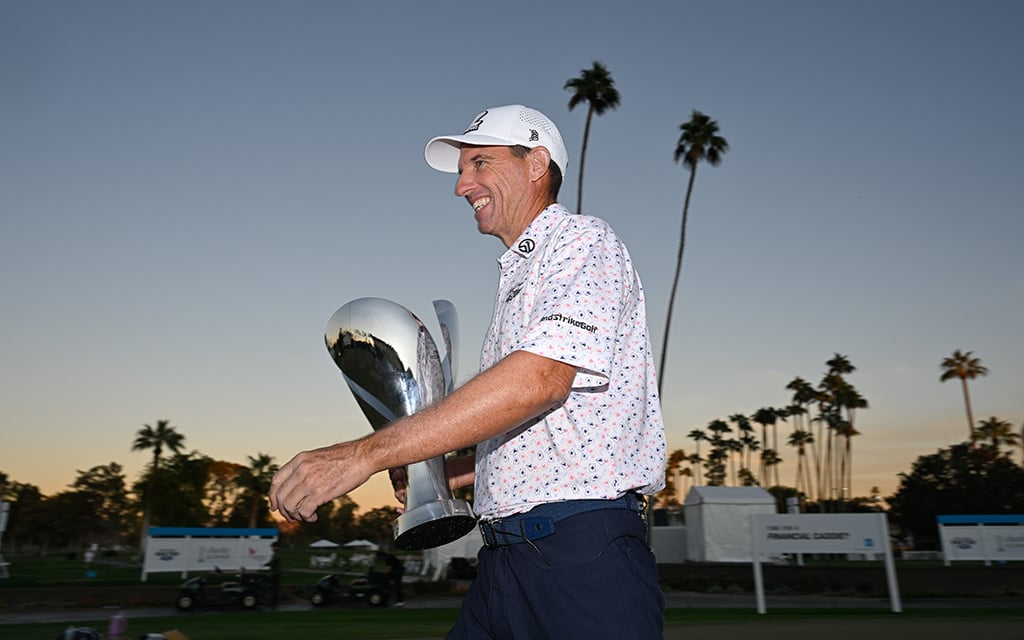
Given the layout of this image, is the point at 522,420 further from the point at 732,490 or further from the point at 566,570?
the point at 732,490

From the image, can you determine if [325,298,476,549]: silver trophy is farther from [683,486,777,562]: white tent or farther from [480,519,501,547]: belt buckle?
[683,486,777,562]: white tent

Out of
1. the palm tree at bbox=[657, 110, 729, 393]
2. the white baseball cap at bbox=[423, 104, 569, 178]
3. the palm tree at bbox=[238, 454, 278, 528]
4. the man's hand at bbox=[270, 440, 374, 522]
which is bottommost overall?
the man's hand at bbox=[270, 440, 374, 522]

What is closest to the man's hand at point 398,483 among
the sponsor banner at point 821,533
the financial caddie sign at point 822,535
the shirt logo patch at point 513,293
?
the shirt logo patch at point 513,293

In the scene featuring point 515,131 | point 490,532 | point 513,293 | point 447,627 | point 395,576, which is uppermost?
point 515,131

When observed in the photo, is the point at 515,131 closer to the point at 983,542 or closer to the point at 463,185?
the point at 463,185

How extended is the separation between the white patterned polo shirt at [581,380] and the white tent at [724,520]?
46719 mm

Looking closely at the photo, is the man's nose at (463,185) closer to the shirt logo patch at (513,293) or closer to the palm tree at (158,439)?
the shirt logo patch at (513,293)

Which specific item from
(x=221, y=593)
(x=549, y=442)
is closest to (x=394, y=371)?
(x=549, y=442)

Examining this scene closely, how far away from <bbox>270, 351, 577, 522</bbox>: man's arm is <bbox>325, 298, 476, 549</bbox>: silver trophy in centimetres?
Result: 48

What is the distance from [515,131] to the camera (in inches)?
98.8

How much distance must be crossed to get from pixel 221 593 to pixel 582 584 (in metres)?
24.2

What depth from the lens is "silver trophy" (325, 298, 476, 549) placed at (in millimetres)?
2232

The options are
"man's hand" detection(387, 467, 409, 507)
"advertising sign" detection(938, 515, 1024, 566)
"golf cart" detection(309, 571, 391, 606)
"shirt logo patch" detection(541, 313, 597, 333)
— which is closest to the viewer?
"shirt logo patch" detection(541, 313, 597, 333)

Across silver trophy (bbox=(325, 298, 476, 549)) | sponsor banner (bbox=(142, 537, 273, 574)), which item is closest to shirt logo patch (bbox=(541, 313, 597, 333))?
silver trophy (bbox=(325, 298, 476, 549))
